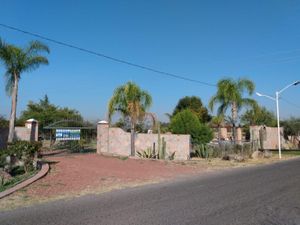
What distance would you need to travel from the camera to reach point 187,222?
8328mm

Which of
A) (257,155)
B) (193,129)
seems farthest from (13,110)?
(257,155)

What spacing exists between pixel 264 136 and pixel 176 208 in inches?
1622

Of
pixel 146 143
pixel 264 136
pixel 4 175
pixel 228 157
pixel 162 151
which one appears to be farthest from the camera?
pixel 264 136

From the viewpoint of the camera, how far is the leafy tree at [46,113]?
173 feet

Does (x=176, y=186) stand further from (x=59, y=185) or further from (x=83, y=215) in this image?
(x=83, y=215)

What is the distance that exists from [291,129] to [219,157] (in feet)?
121

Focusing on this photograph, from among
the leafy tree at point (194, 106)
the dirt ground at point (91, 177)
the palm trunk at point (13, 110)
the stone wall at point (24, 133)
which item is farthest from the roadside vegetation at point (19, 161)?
the leafy tree at point (194, 106)

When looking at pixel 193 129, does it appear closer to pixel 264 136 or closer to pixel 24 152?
pixel 24 152

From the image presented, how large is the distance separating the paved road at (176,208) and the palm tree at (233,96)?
79.0ft

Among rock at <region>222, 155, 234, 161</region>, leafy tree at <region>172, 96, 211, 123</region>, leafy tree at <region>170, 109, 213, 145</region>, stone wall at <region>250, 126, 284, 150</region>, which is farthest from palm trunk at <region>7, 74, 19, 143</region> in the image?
leafy tree at <region>172, 96, 211, 123</region>

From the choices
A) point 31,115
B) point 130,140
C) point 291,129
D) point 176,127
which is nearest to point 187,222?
point 130,140

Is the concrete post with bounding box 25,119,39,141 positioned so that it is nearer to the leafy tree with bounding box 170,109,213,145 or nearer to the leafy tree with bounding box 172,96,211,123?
the leafy tree with bounding box 170,109,213,145

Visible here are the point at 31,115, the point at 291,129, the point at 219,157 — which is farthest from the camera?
the point at 291,129

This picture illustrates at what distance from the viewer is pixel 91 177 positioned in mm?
16703
